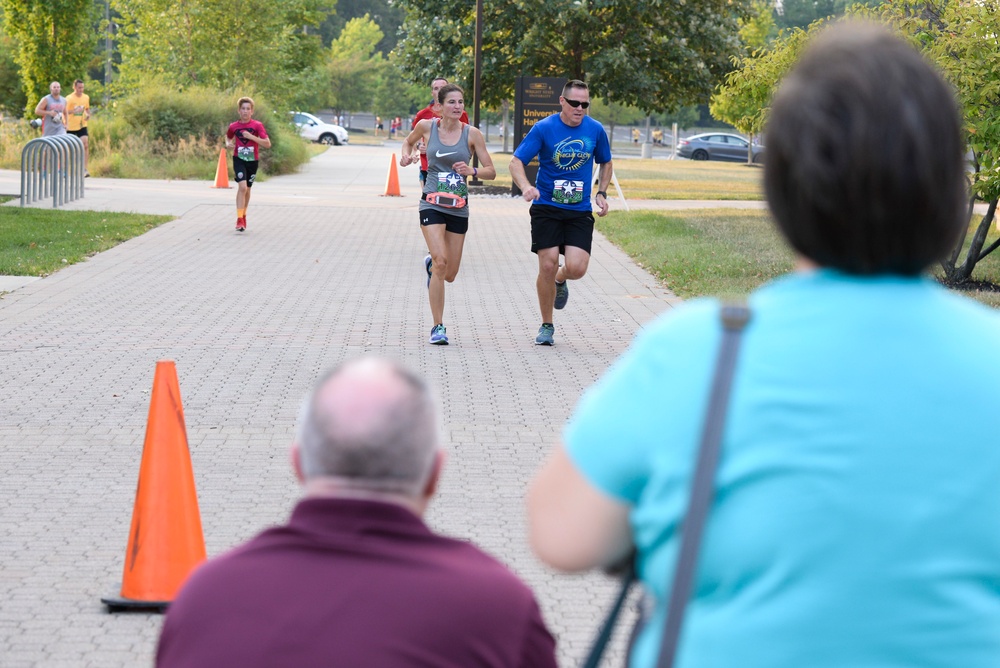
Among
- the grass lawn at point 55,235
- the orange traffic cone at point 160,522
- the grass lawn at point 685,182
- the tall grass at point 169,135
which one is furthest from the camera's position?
the tall grass at point 169,135

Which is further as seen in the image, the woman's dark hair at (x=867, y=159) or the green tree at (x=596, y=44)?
the green tree at (x=596, y=44)

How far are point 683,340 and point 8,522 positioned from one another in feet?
14.6

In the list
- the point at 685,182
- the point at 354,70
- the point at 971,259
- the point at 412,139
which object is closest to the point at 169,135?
the point at 685,182

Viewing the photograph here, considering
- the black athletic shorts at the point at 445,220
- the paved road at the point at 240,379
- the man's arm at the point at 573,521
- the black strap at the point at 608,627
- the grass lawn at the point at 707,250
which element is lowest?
the paved road at the point at 240,379

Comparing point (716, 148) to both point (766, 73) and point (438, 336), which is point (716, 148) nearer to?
point (766, 73)

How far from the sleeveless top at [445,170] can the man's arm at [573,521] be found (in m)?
7.72

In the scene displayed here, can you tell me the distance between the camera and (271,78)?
126 feet

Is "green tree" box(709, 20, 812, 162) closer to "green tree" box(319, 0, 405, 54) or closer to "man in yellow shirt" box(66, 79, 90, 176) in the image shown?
"man in yellow shirt" box(66, 79, 90, 176)

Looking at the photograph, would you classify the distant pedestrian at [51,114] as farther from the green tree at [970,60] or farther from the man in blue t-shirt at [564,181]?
the man in blue t-shirt at [564,181]

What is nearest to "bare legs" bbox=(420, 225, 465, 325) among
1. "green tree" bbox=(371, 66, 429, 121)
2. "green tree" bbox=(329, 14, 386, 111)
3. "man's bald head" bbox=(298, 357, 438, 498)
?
"man's bald head" bbox=(298, 357, 438, 498)

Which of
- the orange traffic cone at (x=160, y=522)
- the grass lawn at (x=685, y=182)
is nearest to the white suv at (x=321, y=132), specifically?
the grass lawn at (x=685, y=182)

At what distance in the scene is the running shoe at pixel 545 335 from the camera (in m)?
9.63

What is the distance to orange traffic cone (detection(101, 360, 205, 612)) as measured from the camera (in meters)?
4.36

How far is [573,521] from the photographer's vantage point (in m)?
1.73
